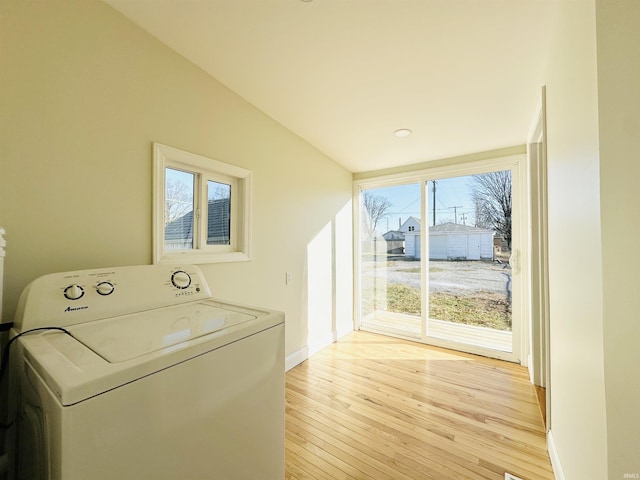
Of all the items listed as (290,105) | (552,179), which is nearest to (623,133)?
(552,179)

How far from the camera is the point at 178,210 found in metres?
1.74

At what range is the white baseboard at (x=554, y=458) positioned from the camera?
1.31m

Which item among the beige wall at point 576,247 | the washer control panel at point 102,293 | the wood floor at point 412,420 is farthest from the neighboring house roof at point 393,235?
the washer control panel at point 102,293

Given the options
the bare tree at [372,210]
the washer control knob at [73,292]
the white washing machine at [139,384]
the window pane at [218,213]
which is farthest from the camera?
the bare tree at [372,210]

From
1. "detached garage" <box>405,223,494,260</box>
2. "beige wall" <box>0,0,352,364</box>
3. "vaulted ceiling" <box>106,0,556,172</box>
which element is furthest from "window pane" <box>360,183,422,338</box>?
"beige wall" <box>0,0,352,364</box>

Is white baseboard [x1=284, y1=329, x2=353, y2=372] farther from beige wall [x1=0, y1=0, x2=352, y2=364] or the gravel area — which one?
the gravel area

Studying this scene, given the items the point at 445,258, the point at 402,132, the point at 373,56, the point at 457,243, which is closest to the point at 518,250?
the point at 457,243

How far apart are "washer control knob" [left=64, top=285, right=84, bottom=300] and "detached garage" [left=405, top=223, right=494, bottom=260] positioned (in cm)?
314

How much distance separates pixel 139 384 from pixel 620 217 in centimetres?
141

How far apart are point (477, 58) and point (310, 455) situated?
2554 millimetres

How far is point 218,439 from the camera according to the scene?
85 cm

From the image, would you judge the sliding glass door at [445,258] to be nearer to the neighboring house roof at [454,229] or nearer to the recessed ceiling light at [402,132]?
the neighboring house roof at [454,229]

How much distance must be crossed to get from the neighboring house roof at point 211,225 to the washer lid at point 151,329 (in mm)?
655

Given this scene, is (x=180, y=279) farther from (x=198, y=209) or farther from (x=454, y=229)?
(x=454, y=229)
